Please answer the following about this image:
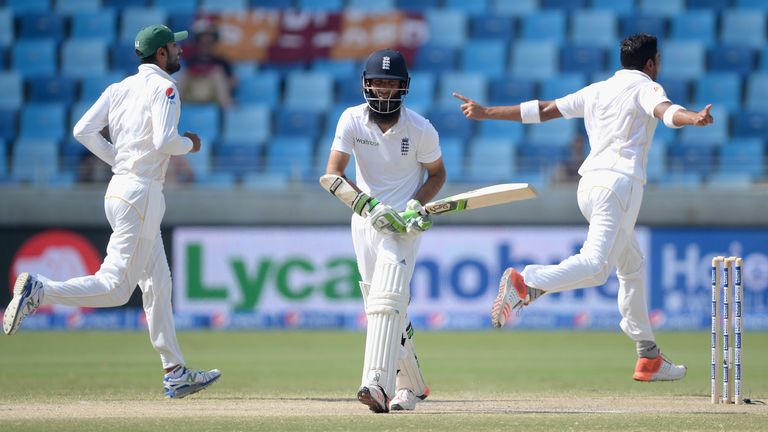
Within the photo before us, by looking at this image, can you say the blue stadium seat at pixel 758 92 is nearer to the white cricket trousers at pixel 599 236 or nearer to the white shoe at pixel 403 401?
the white cricket trousers at pixel 599 236

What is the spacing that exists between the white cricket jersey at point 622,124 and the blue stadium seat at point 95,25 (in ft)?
39.5

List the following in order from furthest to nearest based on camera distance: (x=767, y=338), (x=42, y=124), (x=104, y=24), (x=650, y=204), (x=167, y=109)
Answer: (x=104, y=24)
(x=42, y=124)
(x=650, y=204)
(x=767, y=338)
(x=167, y=109)

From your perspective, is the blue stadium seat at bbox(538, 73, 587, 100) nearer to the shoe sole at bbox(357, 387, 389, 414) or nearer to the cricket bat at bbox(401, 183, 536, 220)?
the cricket bat at bbox(401, 183, 536, 220)

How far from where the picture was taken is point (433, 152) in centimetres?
640

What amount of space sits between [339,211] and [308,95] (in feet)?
11.3

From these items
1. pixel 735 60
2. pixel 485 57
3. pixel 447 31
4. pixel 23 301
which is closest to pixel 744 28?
pixel 735 60

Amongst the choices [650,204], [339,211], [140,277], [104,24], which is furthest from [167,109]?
[104,24]

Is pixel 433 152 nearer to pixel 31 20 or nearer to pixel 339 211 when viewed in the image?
pixel 339 211

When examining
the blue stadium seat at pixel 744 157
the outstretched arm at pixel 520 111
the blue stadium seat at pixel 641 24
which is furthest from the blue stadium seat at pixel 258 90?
the outstretched arm at pixel 520 111

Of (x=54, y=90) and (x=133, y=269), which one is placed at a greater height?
(x=54, y=90)

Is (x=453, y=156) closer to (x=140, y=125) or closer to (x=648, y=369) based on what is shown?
(x=648, y=369)

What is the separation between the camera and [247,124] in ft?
53.0

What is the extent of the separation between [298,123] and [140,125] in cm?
947

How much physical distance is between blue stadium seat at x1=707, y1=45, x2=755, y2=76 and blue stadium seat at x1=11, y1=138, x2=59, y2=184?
8927mm
